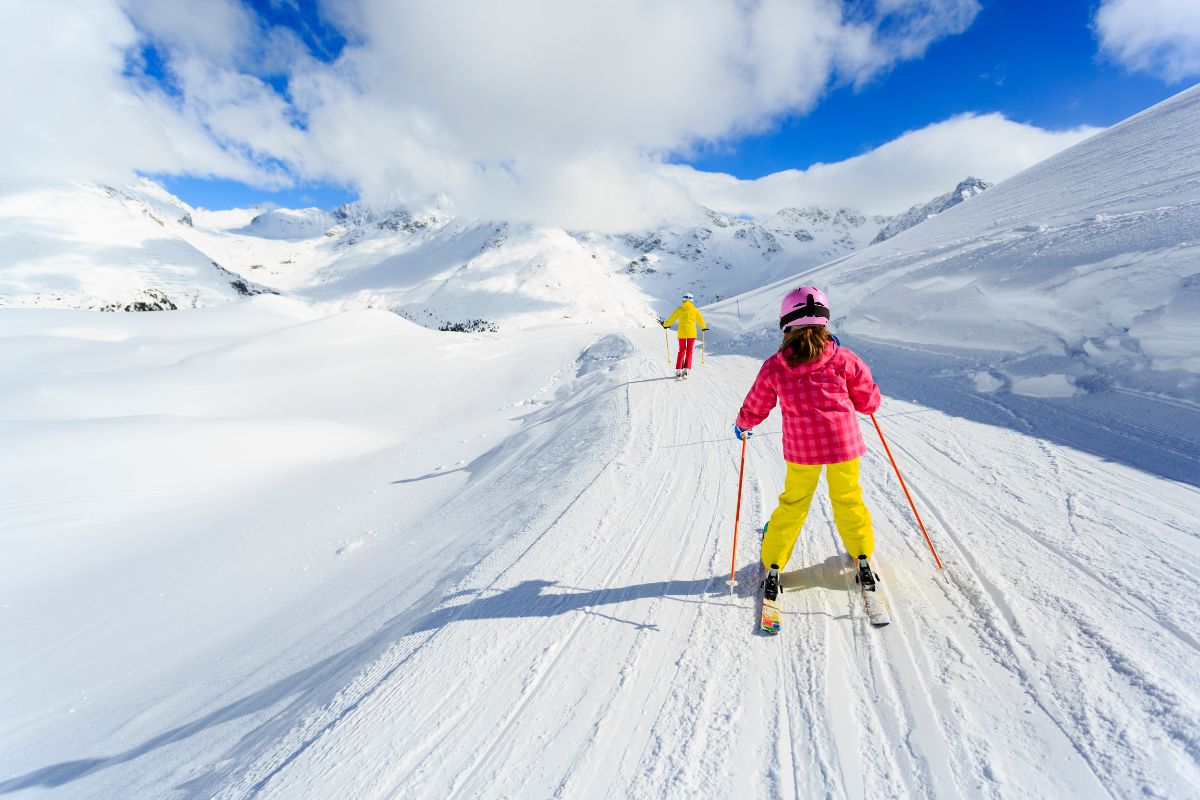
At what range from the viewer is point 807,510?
314cm

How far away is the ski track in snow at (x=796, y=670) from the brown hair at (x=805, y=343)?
1570mm

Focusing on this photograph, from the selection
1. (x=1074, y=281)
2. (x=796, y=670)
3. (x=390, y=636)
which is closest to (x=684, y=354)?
(x=1074, y=281)

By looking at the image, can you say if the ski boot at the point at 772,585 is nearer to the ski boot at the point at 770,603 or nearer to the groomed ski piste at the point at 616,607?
the ski boot at the point at 770,603

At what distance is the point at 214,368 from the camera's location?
14.2m

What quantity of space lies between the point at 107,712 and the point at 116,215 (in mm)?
255422

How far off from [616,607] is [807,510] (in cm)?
143

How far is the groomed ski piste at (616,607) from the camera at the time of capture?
7.17 ft

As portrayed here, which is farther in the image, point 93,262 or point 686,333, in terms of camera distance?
point 93,262

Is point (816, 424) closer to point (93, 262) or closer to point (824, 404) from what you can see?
point (824, 404)

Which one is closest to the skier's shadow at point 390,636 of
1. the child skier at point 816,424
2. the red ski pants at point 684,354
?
the child skier at point 816,424

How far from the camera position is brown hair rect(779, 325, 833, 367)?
3.06m

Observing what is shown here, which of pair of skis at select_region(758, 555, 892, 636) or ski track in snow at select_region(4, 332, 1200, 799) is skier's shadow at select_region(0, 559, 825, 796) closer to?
ski track in snow at select_region(4, 332, 1200, 799)

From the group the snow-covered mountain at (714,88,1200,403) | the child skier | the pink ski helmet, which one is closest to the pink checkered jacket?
the child skier

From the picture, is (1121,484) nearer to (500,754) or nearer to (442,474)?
(500,754)
